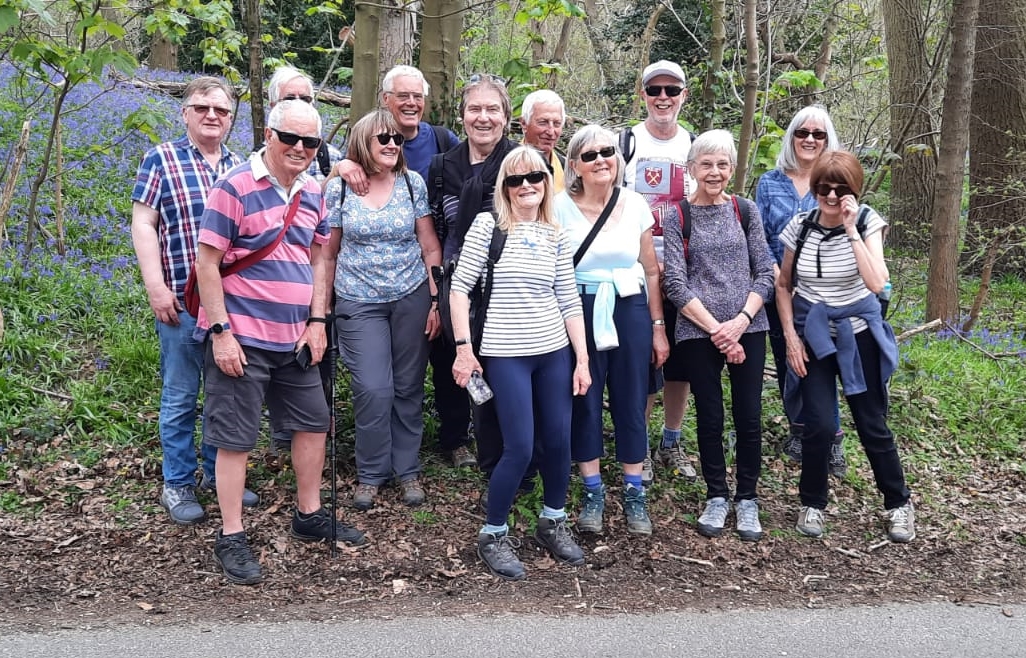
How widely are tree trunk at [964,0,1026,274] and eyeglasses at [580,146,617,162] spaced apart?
7.08 meters

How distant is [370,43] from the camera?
19.2 ft

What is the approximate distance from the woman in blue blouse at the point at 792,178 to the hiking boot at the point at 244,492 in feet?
10.1

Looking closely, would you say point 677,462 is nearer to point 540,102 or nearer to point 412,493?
point 412,493

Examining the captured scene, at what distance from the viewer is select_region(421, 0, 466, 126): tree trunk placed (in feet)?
19.5

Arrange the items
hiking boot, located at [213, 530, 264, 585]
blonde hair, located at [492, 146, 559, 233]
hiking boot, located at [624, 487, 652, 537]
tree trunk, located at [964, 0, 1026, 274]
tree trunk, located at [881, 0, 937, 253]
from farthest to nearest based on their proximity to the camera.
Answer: tree trunk, located at [881, 0, 937, 253], tree trunk, located at [964, 0, 1026, 274], hiking boot, located at [624, 487, 652, 537], blonde hair, located at [492, 146, 559, 233], hiking boot, located at [213, 530, 264, 585]

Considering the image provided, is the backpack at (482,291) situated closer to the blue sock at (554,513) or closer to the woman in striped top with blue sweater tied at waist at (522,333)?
the woman in striped top with blue sweater tied at waist at (522,333)

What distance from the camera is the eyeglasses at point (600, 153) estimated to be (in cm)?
437

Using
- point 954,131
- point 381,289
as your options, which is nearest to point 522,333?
point 381,289

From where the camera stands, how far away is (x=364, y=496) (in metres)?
4.85

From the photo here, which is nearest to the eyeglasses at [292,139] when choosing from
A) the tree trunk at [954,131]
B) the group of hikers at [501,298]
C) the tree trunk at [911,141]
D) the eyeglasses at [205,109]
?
the group of hikers at [501,298]

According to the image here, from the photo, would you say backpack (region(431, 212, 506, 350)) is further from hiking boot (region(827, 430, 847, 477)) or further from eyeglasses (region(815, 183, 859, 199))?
hiking boot (region(827, 430, 847, 477))

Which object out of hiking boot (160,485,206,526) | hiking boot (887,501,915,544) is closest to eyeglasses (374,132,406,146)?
hiking boot (160,485,206,526)

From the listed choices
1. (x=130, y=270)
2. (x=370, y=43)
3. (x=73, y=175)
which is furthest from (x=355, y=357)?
(x=73, y=175)

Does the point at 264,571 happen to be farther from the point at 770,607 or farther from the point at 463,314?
the point at 770,607
